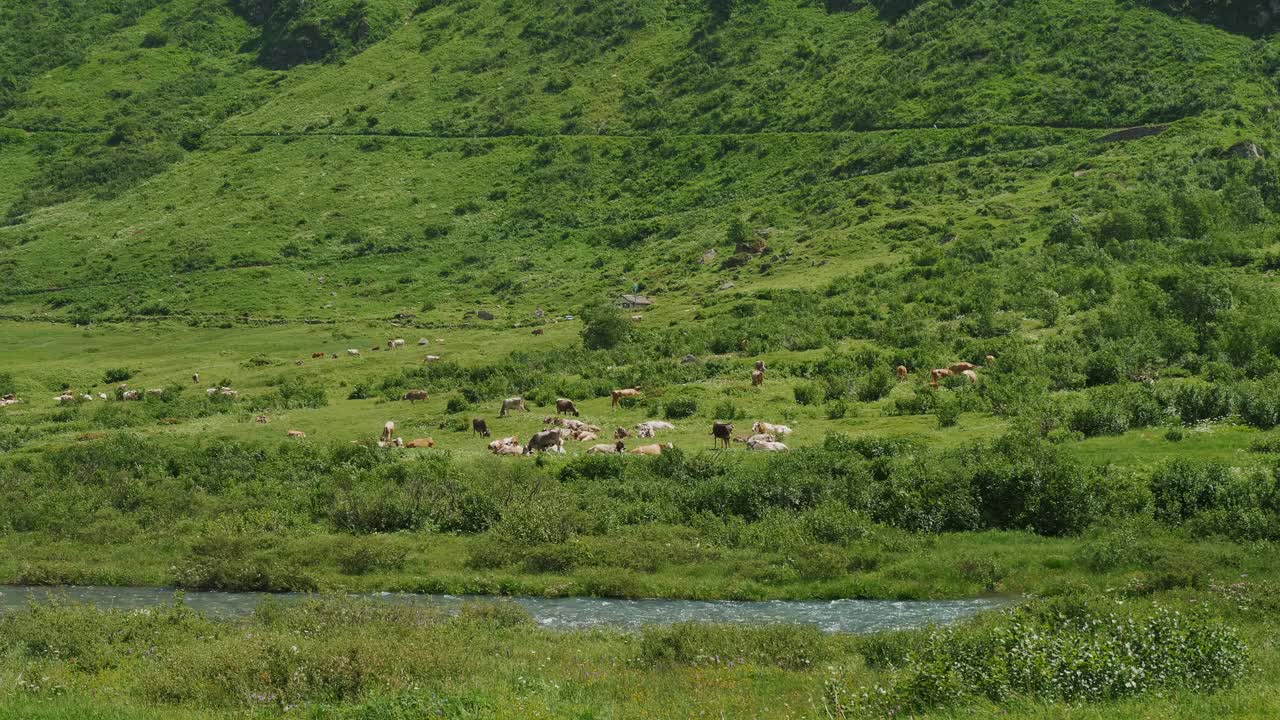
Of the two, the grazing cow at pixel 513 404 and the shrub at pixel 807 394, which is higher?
the shrub at pixel 807 394

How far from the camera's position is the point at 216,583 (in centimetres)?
3441

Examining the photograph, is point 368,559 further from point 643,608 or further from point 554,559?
point 643,608

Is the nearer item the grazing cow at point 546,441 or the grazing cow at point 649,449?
the grazing cow at point 649,449

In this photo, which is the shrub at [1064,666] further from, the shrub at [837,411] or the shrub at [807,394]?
the shrub at [807,394]

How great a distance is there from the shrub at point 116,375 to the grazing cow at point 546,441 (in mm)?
46668

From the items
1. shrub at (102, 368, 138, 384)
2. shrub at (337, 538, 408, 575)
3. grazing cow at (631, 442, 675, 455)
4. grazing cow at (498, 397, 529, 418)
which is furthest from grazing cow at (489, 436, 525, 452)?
shrub at (102, 368, 138, 384)

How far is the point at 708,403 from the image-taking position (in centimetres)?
5512

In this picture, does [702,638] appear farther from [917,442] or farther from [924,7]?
[924,7]

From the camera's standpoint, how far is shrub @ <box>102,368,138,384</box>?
81.1 meters

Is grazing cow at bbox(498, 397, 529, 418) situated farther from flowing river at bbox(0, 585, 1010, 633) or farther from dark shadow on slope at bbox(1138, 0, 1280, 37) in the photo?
dark shadow on slope at bbox(1138, 0, 1280, 37)

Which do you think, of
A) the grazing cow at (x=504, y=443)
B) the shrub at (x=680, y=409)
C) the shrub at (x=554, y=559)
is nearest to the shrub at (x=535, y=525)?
the shrub at (x=554, y=559)

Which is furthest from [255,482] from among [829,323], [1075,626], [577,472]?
[829,323]

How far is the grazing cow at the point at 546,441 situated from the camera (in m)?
46.9

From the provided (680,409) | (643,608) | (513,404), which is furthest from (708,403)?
(643,608)
